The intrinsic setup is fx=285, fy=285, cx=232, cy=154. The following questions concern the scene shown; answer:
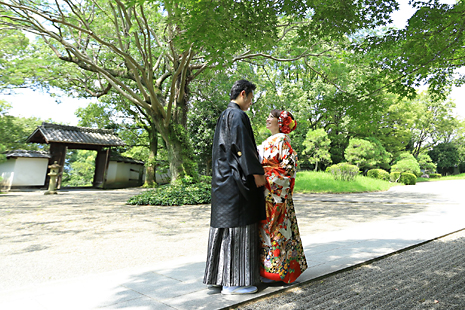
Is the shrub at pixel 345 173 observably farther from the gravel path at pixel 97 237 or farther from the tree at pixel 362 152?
the gravel path at pixel 97 237

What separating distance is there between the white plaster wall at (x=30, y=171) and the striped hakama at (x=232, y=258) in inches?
707

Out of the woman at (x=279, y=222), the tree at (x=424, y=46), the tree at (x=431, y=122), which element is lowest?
the woman at (x=279, y=222)

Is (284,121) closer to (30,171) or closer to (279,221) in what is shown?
(279,221)

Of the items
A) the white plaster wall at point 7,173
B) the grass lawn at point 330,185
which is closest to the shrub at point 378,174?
the grass lawn at point 330,185

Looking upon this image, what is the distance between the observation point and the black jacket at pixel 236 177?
102 inches

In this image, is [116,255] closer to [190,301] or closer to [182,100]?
[190,301]

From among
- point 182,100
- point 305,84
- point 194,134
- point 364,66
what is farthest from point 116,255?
point 305,84

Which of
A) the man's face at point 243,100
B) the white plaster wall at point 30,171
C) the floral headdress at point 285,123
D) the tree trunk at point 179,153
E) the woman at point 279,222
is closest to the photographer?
the woman at point 279,222

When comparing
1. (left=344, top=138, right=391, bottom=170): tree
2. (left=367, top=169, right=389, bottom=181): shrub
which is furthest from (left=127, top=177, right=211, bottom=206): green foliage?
(left=367, top=169, right=389, bottom=181): shrub

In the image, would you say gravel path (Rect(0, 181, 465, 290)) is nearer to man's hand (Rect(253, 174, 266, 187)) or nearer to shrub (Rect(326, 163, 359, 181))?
man's hand (Rect(253, 174, 266, 187))

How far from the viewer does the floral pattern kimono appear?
2.75 meters

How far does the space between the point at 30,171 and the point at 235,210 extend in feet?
60.0

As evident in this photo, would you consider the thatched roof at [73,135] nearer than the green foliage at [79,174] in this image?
Yes

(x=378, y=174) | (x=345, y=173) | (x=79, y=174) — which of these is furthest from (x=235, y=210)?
(x=79, y=174)
